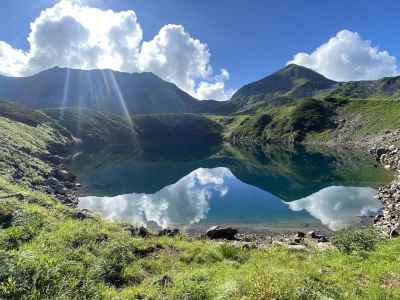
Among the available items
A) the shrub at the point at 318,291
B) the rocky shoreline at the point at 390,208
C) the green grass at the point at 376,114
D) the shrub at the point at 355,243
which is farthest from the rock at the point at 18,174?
the green grass at the point at 376,114

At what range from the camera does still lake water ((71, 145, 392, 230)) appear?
48.3 meters

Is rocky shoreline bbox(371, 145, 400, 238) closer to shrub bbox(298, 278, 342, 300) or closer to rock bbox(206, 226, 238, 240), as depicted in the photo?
rock bbox(206, 226, 238, 240)

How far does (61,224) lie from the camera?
20.5 m

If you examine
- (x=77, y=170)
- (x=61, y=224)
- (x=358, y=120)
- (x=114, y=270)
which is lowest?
(x=114, y=270)

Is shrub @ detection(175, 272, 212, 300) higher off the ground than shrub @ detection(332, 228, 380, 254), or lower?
lower

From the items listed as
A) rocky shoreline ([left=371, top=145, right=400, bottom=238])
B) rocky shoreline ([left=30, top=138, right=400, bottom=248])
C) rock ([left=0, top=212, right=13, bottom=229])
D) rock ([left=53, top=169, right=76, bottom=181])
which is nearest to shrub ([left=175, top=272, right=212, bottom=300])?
rock ([left=0, top=212, right=13, bottom=229])

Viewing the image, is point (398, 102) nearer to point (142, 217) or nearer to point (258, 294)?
point (142, 217)

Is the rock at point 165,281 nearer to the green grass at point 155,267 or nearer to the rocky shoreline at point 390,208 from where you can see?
the green grass at point 155,267

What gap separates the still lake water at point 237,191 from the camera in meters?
48.3

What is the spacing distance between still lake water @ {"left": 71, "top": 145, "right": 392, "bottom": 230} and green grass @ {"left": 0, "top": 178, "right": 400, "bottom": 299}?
25263 mm

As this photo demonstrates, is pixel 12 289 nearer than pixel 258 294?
Result: Yes

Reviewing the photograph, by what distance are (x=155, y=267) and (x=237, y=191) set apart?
54.0m

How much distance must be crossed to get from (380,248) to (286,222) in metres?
25.3

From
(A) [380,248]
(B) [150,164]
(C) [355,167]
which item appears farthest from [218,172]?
(A) [380,248]
